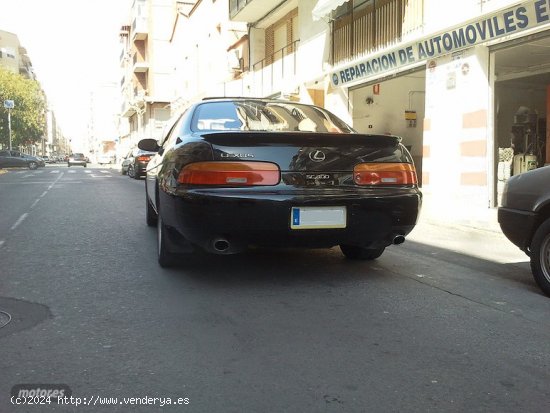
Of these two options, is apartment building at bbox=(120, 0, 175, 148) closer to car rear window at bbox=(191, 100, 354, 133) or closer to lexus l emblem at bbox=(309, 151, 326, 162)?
car rear window at bbox=(191, 100, 354, 133)

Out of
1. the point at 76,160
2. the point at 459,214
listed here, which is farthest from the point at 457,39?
the point at 76,160

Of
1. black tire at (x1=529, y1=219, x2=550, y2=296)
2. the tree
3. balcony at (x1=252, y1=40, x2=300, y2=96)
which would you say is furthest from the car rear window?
the tree

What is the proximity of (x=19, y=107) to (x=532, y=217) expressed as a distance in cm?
5275

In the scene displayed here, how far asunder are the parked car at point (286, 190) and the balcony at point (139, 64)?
169 feet

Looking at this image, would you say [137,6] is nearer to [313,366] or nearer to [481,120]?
[481,120]

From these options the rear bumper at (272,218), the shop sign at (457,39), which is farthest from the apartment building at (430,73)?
the rear bumper at (272,218)

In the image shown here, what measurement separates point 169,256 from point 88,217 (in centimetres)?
479

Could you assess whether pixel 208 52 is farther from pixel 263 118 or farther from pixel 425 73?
pixel 263 118

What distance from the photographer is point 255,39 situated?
23.2m

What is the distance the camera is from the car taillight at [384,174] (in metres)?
4.26

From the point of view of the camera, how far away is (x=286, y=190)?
13.2ft

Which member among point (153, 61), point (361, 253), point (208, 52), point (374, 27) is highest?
point (153, 61)

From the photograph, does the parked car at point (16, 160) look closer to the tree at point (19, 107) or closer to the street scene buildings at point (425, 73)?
the tree at point (19, 107)

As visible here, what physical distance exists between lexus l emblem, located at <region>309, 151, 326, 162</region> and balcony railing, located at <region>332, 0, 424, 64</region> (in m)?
8.63
